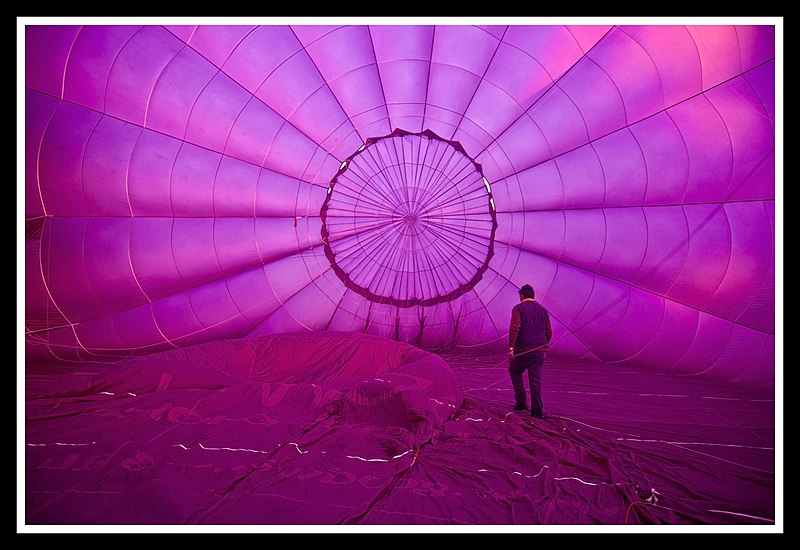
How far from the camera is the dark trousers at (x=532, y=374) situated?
327 cm

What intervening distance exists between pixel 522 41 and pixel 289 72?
1.90m

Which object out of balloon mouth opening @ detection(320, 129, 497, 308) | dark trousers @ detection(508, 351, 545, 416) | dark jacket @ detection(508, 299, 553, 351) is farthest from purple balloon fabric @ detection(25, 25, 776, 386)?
dark trousers @ detection(508, 351, 545, 416)

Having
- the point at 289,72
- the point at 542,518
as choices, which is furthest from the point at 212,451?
the point at 289,72

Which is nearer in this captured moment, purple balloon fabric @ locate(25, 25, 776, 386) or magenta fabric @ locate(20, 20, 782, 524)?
magenta fabric @ locate(20, 20, 782, 524)

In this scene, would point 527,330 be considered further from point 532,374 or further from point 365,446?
point 365,446

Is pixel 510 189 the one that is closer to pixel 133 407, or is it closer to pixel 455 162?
pixel 455 162

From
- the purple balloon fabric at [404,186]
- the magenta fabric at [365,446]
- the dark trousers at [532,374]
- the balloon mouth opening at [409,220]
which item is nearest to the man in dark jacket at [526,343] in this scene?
the dark trousers at [532,374]

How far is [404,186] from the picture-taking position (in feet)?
17.4

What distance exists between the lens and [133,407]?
3.10 metres

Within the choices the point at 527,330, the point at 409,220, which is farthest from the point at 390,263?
the point at 527,330

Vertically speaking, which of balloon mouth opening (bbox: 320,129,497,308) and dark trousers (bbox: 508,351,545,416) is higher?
balloon mouth opening (bbox: 320,129,497,308)

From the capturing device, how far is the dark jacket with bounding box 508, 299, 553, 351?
11.2ft

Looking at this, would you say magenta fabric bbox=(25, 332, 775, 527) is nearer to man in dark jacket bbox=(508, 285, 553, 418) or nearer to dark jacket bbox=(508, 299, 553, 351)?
man in dark jacket bbox=(508, 285, 553, 418)

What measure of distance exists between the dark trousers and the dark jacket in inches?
2.2
